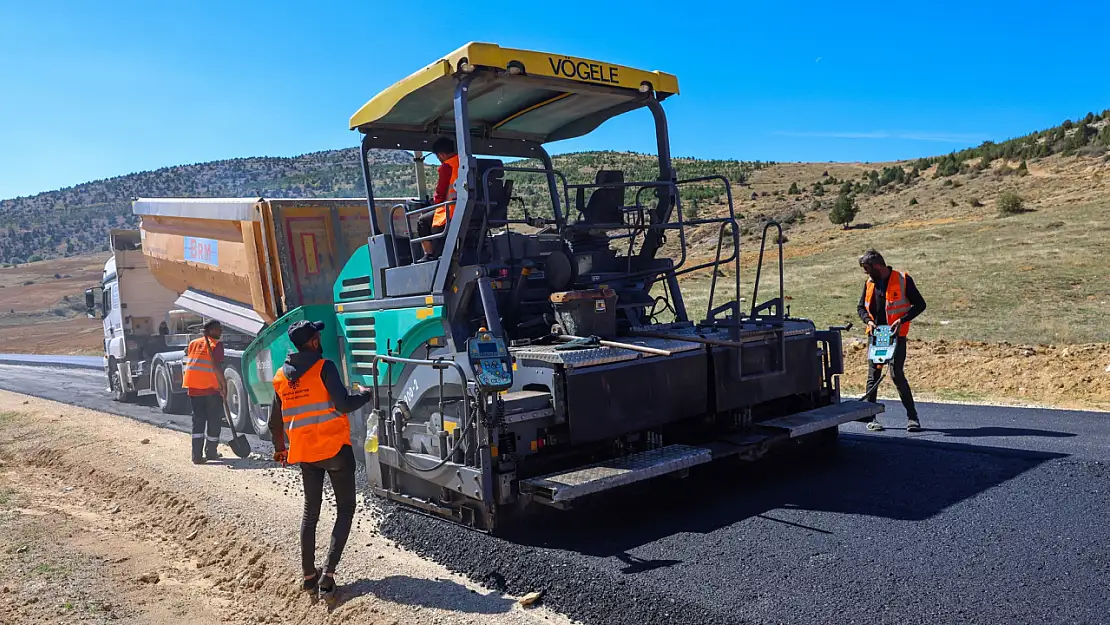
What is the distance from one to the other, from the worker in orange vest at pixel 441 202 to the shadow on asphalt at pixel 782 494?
2.06 meters

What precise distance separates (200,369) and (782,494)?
603 centimetres

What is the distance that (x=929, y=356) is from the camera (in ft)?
38.0

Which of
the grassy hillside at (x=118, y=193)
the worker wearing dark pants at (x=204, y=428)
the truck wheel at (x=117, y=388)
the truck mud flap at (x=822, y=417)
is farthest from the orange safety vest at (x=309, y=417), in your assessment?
the grassy hillside at (x=118, y=193)

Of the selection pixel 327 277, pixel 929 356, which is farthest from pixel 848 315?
pixel 327 277

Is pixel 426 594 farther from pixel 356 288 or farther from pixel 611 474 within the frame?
pixel 356 288

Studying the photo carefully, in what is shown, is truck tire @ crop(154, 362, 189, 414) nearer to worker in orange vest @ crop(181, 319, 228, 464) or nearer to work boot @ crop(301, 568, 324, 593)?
worker in orange vest @ crop(181, 319, 228, 464)

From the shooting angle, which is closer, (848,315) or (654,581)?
(654,581)

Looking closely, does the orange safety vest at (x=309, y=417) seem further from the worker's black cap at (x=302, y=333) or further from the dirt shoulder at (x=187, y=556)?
the dirt shoulder at (x=187, y=556)

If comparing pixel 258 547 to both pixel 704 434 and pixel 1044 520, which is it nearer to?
pixel 704 434

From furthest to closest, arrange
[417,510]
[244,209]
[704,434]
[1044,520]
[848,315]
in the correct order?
[848,315]
[244,209]
[704,434]
[417,510]
[1044,520]

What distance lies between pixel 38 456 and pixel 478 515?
7.32 meters

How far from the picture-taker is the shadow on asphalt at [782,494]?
4.86m

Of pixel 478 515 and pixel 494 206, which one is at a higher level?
pixel 494 206

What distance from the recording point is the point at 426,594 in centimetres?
442
